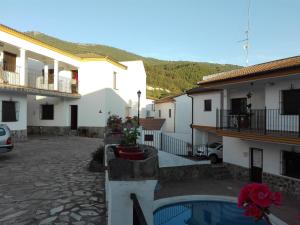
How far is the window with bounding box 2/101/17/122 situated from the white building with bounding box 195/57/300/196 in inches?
552

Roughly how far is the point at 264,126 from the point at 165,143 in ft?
33.0

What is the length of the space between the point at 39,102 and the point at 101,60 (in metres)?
7.46

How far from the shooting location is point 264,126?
14672mm

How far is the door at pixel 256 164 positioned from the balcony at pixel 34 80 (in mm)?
16508

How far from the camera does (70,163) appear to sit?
41.2ft

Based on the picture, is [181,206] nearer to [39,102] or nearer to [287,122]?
[287,122]

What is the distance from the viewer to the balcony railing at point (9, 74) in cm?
1989

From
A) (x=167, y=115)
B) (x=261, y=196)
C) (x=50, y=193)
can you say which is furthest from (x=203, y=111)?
(x=261, y=196)

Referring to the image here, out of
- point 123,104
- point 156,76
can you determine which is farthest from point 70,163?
point 156,76

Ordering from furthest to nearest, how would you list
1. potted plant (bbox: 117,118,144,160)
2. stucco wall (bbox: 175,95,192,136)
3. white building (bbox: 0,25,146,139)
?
stucco wall (bbox: 175,95,192,136) → white building (bbox: 0,25,146,139) → potted plant (bbox: 117,118,144,160)

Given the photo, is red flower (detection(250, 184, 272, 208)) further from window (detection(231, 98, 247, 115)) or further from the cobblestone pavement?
window (detection(231, 98, 247, 115))

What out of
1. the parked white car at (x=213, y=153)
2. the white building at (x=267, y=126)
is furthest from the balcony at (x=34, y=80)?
the parked white car at (x=213, y=153)

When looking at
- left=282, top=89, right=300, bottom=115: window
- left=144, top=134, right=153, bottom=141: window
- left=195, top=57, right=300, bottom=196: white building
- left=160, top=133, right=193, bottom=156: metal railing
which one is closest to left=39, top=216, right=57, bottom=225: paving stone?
left=195, top=57, right=300, bottom=196: white building

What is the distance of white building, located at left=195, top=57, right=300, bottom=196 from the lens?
1395 centimetres
